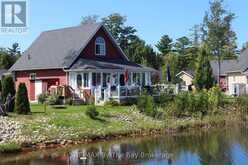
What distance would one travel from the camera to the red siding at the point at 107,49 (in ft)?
129

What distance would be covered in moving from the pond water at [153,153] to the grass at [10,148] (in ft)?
1.85

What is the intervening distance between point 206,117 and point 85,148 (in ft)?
38.4

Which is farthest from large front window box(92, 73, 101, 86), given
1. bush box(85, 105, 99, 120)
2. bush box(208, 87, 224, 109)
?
bush box(85, 105, 99, 120)

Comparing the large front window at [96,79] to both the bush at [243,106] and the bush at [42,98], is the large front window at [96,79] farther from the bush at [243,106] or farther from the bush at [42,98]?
the bush at [243,106]

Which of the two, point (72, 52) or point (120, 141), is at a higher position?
point (72, 52)

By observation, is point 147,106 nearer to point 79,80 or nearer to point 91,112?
point 91,112

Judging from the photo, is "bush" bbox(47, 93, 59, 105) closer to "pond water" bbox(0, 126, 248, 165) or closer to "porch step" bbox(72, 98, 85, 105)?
"porch step" bbox(72, 98, 85, 105)

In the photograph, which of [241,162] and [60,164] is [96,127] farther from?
[241,162]

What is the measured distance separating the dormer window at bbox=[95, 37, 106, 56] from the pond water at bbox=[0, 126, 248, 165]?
54.0ft

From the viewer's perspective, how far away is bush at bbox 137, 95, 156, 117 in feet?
98.4

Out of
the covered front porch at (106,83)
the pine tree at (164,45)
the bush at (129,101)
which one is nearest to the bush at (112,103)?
the covered front porch at (106,83)

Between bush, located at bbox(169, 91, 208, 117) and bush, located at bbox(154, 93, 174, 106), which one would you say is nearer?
bush, located at bbox(169, 91, 208, 117)

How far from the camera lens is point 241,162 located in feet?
58.3

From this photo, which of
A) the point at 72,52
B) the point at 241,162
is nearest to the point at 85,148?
the point at 241,162
